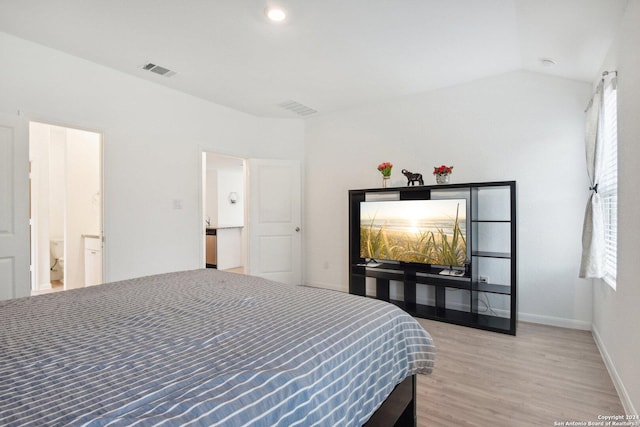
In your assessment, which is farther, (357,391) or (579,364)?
(579,364)

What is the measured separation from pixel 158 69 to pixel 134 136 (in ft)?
2.54

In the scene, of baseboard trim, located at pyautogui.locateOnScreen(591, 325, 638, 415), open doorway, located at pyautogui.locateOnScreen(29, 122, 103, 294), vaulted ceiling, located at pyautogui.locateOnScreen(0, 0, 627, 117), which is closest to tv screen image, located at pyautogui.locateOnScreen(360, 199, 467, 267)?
baseboard trim, located at pyautogui.locateOnScreen(591, 325, 638, 415)

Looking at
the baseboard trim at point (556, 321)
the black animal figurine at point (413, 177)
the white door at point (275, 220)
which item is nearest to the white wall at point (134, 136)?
the white door at point (275, 220)

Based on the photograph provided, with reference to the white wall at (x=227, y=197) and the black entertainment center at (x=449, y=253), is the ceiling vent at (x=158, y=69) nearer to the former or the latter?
the black entertainment center at (x=449, y=253)

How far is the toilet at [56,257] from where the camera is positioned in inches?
215

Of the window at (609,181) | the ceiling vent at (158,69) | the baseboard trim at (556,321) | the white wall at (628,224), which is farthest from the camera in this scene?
the ceiling vent at (158,69)

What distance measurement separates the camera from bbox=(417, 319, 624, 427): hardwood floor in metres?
1.93

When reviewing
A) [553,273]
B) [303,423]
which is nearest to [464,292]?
[553,273]

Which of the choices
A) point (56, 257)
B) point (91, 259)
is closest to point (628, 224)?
point (91, 259)

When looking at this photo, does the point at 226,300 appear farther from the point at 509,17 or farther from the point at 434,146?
the point at 434,146

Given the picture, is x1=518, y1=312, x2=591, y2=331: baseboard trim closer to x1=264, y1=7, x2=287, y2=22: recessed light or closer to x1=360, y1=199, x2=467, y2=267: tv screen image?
x1=360, y1=199, x2=467, y2=267: tv screen image

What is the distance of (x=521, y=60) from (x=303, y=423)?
3.79 m

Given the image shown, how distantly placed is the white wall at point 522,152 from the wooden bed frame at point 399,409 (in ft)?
8.31

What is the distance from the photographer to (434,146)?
4102 mm
